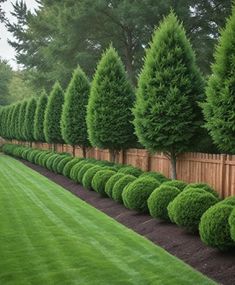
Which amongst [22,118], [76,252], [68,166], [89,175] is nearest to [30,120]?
[22,118]

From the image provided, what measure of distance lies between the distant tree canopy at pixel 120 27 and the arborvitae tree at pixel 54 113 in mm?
3493

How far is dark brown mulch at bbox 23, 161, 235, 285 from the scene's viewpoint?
7.19 m

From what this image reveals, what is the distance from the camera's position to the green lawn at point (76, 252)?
6766 mm

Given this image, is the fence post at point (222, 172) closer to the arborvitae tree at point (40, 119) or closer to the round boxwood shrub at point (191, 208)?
the round boxwood shrub at point (191, 208)

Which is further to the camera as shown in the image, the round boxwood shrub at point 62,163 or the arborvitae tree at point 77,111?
the arborvitae tree at point 77,111

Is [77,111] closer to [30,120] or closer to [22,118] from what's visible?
[30,120]

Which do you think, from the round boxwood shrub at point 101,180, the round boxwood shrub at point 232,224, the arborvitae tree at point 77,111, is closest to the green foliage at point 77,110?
the arborvitae tree at point 77,111

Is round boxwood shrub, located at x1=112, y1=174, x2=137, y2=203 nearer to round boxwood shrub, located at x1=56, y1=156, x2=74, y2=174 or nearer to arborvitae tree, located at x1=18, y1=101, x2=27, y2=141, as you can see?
round boxwood shrub, located at x1=56, y1=156, x2=74, y2=174

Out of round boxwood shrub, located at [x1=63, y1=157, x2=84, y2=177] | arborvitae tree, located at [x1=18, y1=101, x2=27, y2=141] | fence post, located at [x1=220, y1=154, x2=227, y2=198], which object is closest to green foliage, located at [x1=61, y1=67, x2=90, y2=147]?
round boxwood shrub, located at [x1=63, y1=157, x2=84, y2=177]

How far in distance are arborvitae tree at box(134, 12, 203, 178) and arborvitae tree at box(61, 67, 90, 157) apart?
9926 mm

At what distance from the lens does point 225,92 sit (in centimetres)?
917

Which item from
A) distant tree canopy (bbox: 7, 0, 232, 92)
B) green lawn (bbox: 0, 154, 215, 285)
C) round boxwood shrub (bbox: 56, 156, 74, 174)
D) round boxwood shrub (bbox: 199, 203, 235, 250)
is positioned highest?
distant tree canopy (bbox: 7, 0, 232, 92)

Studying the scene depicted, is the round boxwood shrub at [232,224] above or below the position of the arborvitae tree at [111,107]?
below

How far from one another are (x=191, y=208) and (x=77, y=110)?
48.7 ft
